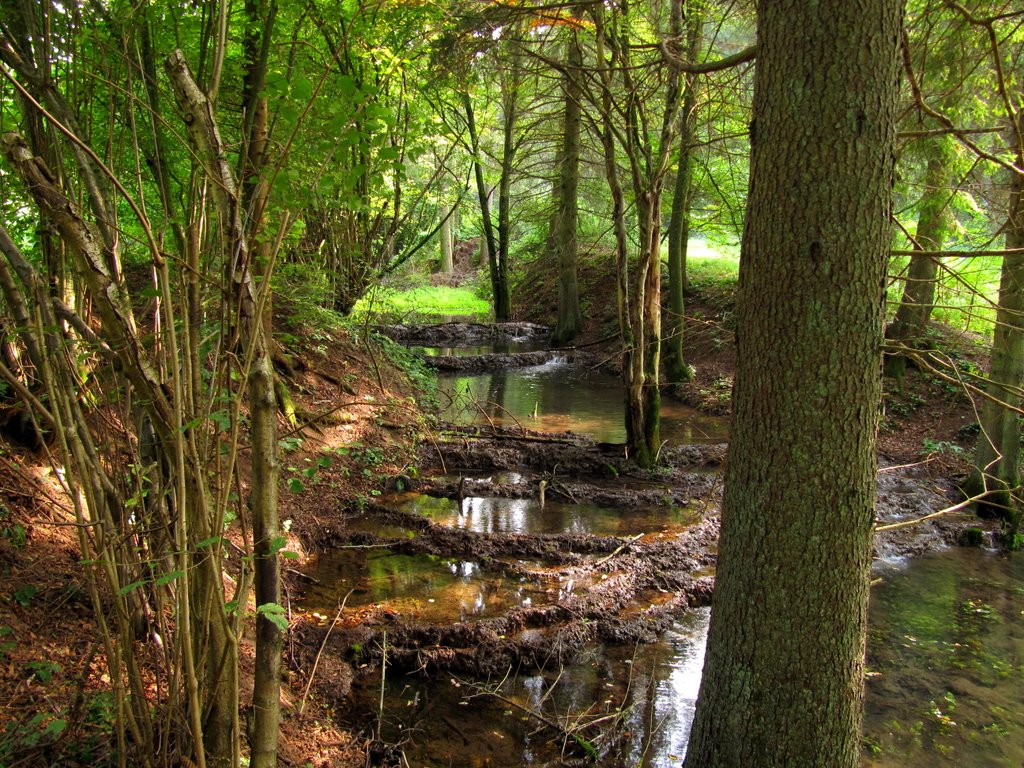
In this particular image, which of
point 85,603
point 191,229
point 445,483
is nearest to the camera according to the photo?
point 191,229

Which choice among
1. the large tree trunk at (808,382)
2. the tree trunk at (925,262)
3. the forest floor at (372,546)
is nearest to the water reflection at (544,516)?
the forest floor at (372,546)

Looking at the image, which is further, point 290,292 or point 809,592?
point 290,292

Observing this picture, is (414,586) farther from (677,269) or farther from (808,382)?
(677,269)

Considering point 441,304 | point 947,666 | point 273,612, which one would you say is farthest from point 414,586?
point 441,304

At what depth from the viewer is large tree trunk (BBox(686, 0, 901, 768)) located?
2.37 metres

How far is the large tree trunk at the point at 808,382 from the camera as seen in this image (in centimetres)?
237

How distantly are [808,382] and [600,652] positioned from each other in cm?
277

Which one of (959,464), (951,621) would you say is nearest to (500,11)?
(951,621)

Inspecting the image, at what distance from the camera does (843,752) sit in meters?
2.61

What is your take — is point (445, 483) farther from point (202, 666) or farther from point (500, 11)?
point (202, 666)

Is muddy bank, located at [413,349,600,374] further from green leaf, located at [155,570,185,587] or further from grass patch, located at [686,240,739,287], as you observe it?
green leaf, located at [155,570,185,587]

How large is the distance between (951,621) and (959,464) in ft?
14.4

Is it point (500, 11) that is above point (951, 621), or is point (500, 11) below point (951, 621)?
above

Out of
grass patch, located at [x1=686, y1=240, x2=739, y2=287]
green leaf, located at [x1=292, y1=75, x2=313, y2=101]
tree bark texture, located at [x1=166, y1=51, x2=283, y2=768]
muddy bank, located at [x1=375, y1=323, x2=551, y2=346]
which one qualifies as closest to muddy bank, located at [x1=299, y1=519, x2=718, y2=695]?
tree bark texture, located at [x1=166, y1=51, x2=283, y2=768]
